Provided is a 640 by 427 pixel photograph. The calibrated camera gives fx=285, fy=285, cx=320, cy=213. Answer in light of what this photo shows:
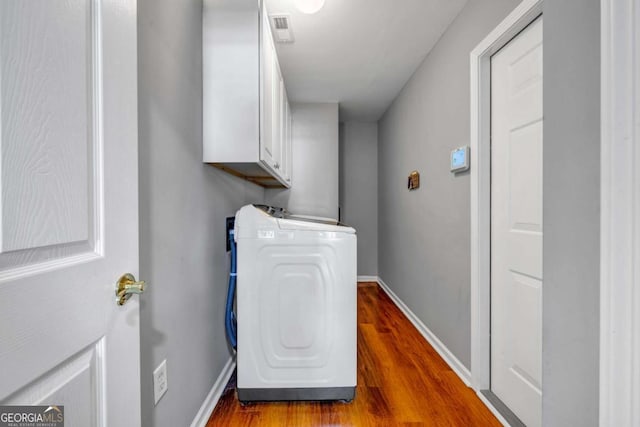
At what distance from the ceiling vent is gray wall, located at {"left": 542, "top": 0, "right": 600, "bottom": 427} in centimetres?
170

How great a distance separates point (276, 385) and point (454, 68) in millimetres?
2338

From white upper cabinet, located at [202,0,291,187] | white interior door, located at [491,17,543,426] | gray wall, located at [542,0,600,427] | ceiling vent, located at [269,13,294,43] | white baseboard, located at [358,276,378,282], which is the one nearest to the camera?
gray wall, located at [542,0,600,427]

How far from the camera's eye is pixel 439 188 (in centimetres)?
225

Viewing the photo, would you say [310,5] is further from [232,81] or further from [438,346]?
[438,346]

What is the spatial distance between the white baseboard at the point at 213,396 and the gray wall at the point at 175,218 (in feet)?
0.17

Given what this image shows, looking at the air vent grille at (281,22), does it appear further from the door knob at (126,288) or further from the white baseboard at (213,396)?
the white baseboard at (213,396)

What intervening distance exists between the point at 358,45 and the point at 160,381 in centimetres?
251

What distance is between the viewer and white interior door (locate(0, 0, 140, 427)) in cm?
40

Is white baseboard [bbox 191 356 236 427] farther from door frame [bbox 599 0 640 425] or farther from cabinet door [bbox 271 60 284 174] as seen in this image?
door frame [bbox 599 0 640 425]

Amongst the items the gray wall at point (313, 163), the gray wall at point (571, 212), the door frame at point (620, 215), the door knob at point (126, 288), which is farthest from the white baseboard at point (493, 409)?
the gray wall at point (313, 163)

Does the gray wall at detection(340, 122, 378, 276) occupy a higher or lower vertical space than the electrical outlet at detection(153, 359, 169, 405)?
higher

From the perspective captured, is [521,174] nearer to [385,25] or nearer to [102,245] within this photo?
[385,25]

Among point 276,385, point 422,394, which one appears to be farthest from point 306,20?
point 422,394

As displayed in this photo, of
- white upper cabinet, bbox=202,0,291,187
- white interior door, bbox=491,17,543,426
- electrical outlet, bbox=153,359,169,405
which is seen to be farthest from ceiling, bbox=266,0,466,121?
electrical outlet, bbox=153,359,169,405
